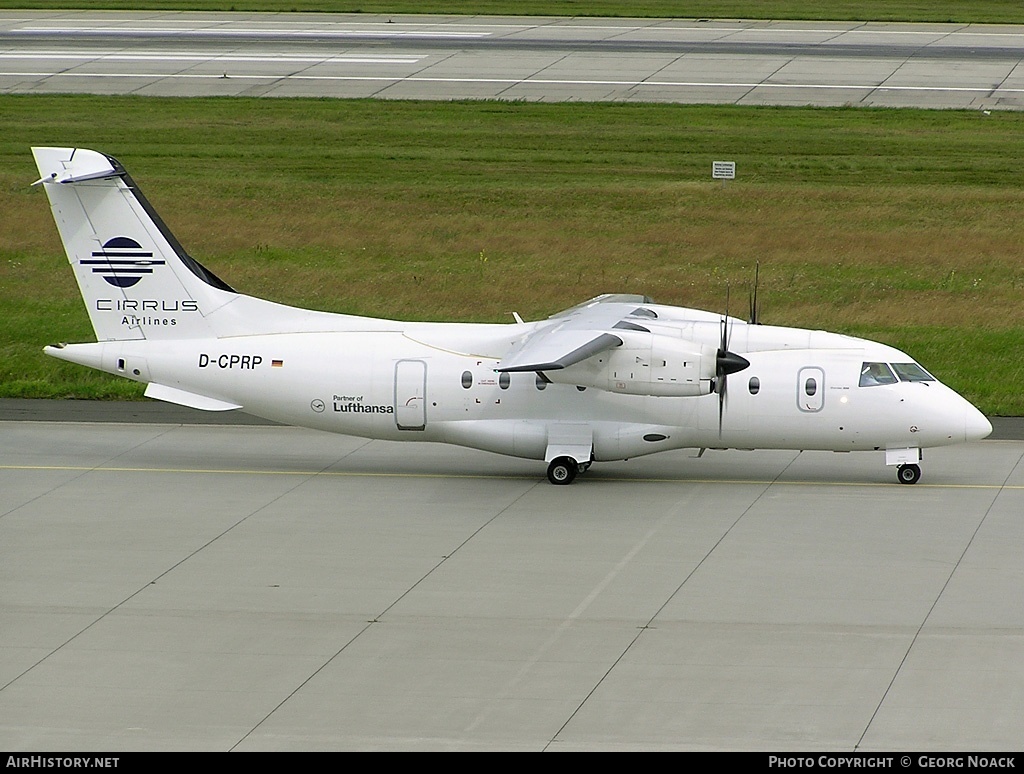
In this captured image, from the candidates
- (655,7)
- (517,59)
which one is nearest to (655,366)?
(517,59)

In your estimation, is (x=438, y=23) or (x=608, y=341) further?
(x=438, y=23)

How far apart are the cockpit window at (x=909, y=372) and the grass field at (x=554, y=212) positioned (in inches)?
255

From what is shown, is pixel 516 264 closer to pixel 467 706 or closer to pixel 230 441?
pixel 230 441

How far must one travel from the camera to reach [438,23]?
3127 inches

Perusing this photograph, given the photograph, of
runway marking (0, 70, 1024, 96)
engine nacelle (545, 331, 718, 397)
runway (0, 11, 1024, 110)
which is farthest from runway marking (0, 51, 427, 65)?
engine nacelle (545, 331, 718, 397)

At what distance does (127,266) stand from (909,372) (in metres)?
14.7

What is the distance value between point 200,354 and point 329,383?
2541mm

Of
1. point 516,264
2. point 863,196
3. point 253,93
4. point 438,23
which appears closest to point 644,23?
point 438,23

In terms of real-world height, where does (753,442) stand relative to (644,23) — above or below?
below

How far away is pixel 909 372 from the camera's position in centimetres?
2567

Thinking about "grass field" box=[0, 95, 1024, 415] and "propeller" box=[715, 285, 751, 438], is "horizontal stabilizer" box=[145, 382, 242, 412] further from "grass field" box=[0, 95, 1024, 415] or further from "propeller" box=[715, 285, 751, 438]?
"propeller" box=[715, 285, 751, 438]

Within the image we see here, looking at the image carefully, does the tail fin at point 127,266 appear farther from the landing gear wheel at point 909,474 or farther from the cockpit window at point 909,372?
the landing gear wheel at point 909,474

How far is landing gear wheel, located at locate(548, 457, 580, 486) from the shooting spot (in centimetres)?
2580

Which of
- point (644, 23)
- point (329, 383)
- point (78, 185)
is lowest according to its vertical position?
point (329, 383)
